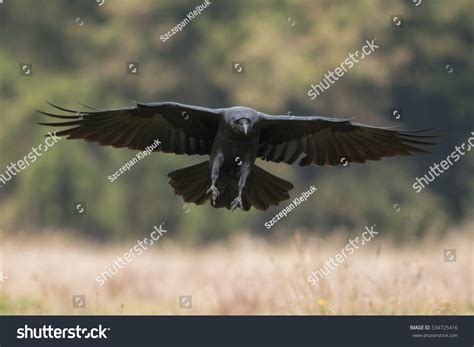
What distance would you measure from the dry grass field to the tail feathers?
0.48 meters

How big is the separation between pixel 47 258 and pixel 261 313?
443 cm

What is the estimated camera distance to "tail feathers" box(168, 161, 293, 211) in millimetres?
8953

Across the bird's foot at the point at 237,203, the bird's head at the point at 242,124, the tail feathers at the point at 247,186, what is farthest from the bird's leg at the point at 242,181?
the bird's head at the point at 242,124

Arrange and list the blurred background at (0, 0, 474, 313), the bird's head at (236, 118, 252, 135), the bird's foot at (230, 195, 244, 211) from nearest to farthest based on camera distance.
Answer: the bird's head at (236, 118, 252, 135) < the bird's foot at (230, 195, 244, 211) < the blurred background at (0, 0, 474, 313)

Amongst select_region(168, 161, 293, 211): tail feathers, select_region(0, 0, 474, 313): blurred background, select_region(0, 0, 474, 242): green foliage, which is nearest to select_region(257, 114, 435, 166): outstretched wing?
select_region(168, 161, 293, 211): tail feathers

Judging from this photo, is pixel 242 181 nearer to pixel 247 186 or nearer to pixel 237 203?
pixel 237 203

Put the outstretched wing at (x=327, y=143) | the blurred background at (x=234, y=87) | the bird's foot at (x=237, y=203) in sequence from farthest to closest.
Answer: the blurred background at (x=234, y=87) → the outstretched wing at (x=327, y=143) → the bird's foot at (x=237, y=203)

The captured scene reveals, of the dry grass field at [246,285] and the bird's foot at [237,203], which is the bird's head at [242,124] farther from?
the dry grass field at [246,285]

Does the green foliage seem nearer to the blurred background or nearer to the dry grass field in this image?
the blurred background

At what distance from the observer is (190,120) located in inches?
343

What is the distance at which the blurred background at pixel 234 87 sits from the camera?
21.9 metres

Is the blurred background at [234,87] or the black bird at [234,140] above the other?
the blurred background at [234,87]

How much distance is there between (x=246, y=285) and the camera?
9.22 m

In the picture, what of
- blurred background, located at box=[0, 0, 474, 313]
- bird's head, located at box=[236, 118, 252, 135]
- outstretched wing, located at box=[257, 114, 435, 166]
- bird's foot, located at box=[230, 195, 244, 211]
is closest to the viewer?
bird's head, located at box=[236, 118, 252, 135]
